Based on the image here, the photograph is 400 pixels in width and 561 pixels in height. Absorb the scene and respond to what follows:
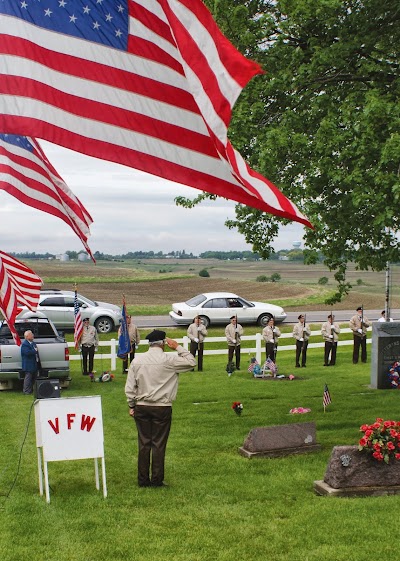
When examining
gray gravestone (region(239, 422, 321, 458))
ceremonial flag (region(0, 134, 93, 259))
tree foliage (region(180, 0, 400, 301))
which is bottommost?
gray gravestone (region(239, 422, 321, 458))

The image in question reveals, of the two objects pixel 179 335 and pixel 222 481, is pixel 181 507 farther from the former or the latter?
pixel 179 335

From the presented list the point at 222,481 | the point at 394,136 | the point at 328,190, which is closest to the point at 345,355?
the point at 328,190

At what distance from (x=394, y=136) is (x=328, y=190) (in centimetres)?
267

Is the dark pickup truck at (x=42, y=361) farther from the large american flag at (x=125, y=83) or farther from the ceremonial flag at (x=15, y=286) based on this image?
the large american flag at (x=125, y=83)

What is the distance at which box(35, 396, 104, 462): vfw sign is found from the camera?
963 cm

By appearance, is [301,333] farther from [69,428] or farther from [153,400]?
[69,428]

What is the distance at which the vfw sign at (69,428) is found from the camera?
9.63 meters

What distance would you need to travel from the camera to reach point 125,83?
7891mm

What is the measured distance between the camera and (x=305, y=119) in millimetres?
15633

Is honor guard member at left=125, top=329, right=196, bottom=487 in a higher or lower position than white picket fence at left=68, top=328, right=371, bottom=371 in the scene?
higher

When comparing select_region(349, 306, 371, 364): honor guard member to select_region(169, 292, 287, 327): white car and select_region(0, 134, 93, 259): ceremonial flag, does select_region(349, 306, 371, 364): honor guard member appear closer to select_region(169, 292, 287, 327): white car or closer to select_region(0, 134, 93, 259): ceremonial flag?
select_region(169, 292, 287, 327): white car

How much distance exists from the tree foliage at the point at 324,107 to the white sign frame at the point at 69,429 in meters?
6.47

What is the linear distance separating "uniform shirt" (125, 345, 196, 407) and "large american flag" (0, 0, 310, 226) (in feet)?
10.1

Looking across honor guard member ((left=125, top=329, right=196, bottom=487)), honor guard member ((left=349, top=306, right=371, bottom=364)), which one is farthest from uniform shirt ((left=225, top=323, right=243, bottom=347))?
honor guard member ((left=125, top=329, right=196, bottom=487))
